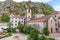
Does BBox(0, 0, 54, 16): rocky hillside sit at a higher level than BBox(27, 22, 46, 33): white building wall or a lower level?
higher

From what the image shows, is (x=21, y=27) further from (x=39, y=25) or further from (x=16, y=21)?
(x=39, y=25)

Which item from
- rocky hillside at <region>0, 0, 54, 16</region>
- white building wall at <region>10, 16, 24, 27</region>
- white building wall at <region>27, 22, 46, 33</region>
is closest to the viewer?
white building wall at <region>27, 22, 46, 33</region>

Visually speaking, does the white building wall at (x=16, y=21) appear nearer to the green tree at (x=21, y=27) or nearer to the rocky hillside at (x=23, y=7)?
the green tree at (x=21, y=27)

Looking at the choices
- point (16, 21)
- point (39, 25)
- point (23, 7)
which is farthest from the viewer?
point (23, 7)

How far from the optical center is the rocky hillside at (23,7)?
8357mm

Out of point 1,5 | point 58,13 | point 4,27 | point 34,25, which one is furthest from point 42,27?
point 1,5

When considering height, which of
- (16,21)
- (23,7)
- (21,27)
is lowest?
(21,27)

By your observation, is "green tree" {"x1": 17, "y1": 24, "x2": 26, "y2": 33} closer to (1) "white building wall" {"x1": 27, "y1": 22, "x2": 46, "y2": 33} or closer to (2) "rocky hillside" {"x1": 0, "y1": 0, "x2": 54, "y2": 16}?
(1) "white building wall" {"x1": 27, "y1": 22, "x2": 46, "y2": 33}

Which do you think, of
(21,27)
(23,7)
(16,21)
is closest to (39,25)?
(21,27)

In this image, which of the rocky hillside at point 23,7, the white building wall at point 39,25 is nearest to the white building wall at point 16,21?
the white building wall at point 39,25

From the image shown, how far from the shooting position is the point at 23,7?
9.47m

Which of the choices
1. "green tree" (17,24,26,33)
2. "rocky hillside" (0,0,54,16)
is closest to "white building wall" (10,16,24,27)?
"green tree" (17,24,26,33)

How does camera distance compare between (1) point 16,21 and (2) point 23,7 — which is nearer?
(1) point 16,21

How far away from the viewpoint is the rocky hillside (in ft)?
27.4
